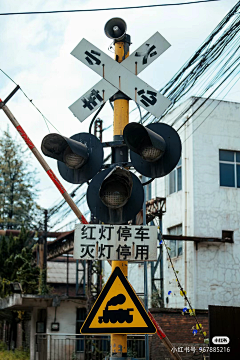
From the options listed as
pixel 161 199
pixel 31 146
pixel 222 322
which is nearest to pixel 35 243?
pixel 161 199

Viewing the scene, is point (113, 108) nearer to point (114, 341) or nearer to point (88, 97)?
point (88, 97)

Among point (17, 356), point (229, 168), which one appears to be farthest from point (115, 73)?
point (17, 356)

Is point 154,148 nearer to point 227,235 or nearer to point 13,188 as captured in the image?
point 227,235

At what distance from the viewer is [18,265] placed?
2900cm

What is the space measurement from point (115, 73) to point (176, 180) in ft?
61.1

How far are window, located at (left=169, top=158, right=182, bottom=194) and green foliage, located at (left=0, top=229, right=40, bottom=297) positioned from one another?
821 centimetres

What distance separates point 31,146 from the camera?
9.70 m

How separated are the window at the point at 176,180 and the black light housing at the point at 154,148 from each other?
60.3ft

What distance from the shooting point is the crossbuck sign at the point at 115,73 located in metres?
6.47

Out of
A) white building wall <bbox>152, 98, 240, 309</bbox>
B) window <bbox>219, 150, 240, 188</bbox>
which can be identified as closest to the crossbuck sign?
white building wall <bbox>152, 98, 240, 309</bbox>

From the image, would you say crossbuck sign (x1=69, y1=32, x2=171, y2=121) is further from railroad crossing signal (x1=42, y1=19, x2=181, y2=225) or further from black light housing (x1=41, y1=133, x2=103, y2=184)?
black light housing (x1=41, y1=133, x2=103, y2=184)

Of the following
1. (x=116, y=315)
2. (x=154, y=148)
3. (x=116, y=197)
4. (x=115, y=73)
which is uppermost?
(x=115, y=73)

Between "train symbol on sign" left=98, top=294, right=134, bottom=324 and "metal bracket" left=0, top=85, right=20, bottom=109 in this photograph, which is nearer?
"train symbol on sign" left=98, top=294, right=134, bottom=324

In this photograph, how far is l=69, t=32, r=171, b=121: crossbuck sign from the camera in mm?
6469
